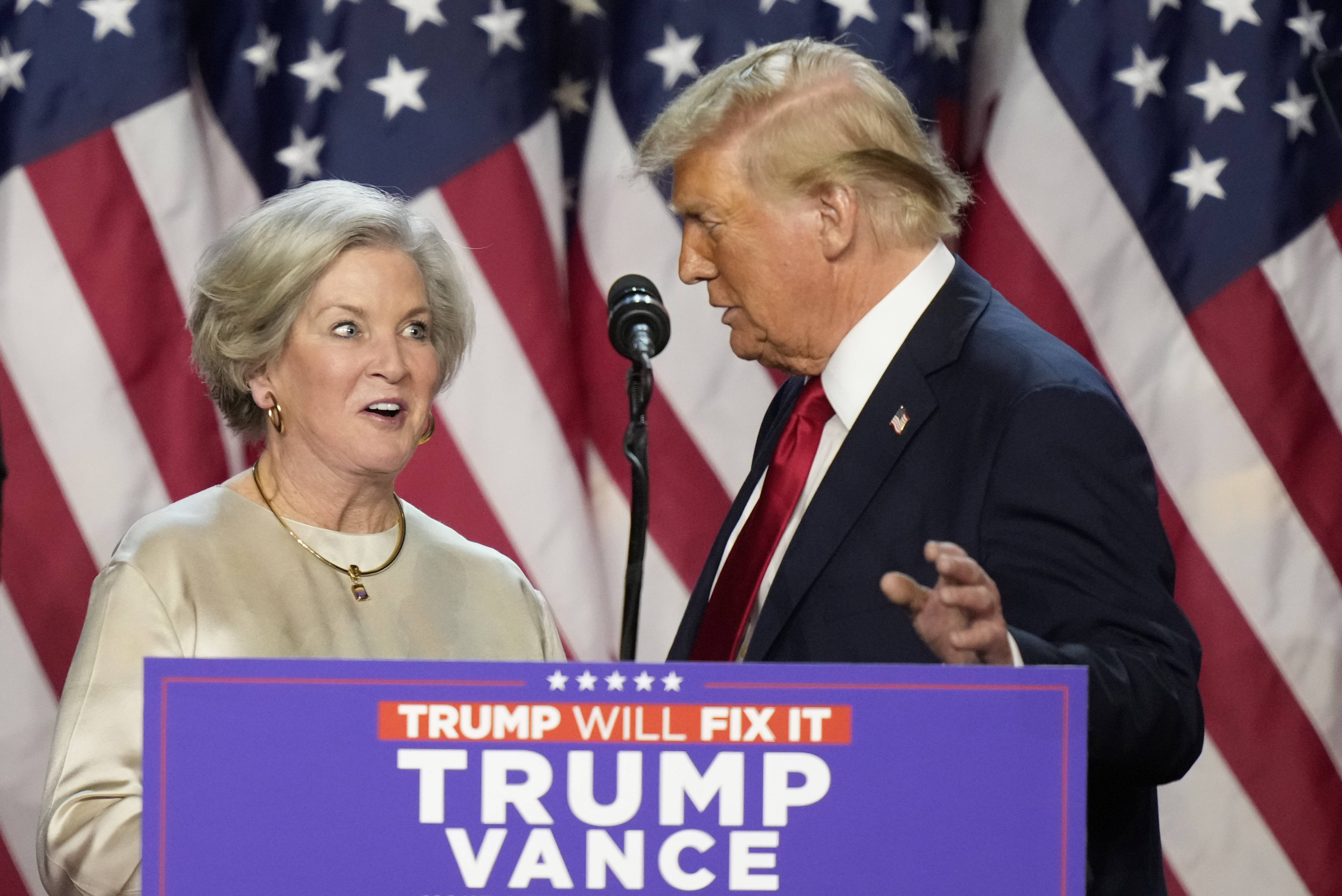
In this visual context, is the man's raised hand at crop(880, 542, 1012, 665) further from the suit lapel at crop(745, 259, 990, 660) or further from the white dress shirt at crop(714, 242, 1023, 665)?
the white dress shirt at crop(714, 242, 1023, 665)

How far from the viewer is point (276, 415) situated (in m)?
2.06

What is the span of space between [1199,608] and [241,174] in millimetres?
2485

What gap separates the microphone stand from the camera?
161cm

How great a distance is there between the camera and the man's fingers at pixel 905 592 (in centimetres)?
116

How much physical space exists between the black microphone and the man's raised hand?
24.0 inches

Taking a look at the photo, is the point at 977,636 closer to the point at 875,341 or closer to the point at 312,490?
the point at 875,341

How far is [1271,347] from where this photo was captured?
134 inches

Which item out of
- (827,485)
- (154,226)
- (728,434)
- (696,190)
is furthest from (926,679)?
(154,226)

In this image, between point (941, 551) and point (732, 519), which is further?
point (732, 519)

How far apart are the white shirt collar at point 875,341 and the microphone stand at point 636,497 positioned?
33 cm

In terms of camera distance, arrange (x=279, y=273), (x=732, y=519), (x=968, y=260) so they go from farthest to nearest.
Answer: (x=968, y=260) < (x=732, y=519) < (x=279, y=273)

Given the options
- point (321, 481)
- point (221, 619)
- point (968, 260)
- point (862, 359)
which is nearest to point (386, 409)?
point (321, 481)

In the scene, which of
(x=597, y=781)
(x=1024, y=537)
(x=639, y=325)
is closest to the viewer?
(x=597, y=781)

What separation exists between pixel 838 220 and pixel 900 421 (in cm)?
31
